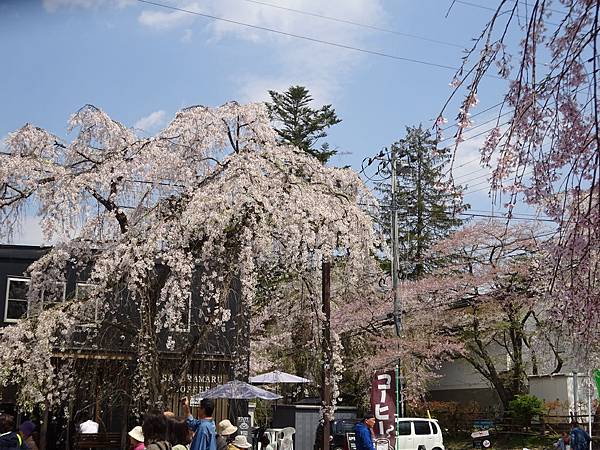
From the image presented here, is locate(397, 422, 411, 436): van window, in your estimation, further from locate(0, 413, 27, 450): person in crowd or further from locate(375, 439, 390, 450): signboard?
locate(0, 413, 27, 450): person in crowd

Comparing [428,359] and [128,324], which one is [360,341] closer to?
[428,359]

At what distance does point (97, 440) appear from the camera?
16.0 m

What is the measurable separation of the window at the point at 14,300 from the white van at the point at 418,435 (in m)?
10.0

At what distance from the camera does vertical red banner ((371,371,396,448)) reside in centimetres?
1203

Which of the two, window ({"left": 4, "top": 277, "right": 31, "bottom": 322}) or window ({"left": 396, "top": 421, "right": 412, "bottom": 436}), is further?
window ({"left": 396, "top": 421, "right": 412, "bottom": 436})

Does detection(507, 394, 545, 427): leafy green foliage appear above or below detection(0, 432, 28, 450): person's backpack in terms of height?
below

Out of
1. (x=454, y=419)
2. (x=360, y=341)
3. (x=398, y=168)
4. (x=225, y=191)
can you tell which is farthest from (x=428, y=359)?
(x=225, y=191)

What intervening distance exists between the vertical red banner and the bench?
672 centimetres

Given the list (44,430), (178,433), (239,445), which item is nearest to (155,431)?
(178,433)

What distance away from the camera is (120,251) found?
11562 millimetres

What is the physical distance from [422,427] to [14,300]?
1117 centimetres

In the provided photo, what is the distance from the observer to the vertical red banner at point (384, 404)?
1203 cm

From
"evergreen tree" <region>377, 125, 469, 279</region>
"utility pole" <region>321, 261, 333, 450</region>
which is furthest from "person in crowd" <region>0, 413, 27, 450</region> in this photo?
"evergreen tree" <region>377, 125, 469, 279</region>

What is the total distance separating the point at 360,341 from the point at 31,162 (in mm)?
14752
